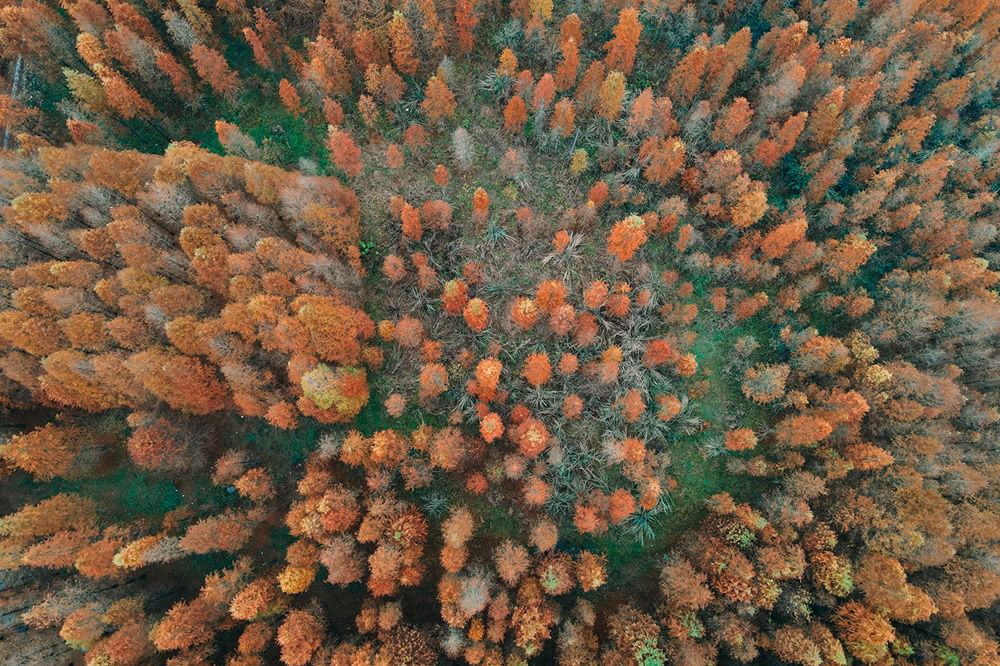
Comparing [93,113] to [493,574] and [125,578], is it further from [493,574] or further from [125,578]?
[493,574]

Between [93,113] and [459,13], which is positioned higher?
[93,113]

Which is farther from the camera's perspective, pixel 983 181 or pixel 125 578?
pixel 983 181

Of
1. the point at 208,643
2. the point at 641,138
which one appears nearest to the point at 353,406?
the point at 208,643

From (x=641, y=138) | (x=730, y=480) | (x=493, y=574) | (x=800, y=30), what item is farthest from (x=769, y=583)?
(x=800, y=30)

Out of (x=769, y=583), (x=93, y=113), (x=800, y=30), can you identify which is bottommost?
(x=769, y=583)

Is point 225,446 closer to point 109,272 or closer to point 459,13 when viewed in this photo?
point 109,272

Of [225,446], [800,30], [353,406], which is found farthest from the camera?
[800,30]

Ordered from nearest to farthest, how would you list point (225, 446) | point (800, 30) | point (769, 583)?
point (769, 583), point (225, 446), point (800, 30)
